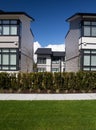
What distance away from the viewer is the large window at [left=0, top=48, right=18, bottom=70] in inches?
Answer: 1110

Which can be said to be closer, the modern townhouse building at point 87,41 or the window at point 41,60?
the modern townhouse building at point 87,41

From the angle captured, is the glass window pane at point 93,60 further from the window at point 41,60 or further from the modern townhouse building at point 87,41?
the window at point 41,60

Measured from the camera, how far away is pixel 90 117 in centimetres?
898

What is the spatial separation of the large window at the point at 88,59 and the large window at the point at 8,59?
6.91 metres

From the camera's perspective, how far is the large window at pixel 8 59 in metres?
28.2

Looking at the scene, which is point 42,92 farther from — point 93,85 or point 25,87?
point 93,85

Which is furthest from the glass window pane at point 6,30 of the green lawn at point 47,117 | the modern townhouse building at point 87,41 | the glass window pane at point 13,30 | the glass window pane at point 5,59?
the green lawn at point 47,117

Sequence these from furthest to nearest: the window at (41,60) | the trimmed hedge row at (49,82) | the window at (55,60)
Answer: the window at (55,60)
the window at (41,60)
the trimmed hedge row at (49,82)

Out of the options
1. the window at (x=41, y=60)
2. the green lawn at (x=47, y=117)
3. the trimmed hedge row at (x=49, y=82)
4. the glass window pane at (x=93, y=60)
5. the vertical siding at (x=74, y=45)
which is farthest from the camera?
the window at (x=41, y=60)

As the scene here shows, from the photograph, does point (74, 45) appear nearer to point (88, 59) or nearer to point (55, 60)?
point (88, 59)

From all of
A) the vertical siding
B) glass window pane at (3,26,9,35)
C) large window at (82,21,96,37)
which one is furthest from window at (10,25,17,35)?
large window at (82,21,96,37)

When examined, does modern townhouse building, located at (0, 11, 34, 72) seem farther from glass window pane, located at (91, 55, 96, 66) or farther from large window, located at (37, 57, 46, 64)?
large window, located at (37, 57, 46, 64)

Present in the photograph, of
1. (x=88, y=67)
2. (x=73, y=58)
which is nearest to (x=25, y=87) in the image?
(x=88, y=67)

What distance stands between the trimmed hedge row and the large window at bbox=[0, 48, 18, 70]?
33.3 feet
